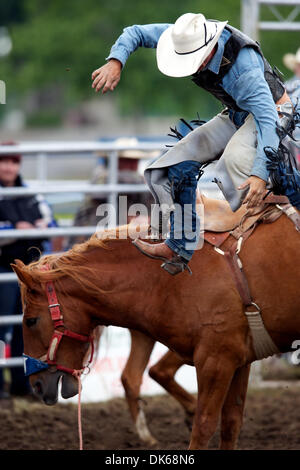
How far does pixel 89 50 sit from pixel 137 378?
63.5ft


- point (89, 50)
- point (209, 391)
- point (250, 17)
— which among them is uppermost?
point (89, 50)

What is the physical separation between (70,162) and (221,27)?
23.5 m

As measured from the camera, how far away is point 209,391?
4160mm

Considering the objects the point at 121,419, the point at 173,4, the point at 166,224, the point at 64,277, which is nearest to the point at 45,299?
the point at 64,277

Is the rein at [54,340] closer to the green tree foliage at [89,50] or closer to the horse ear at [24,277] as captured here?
the horse ear at [24,277]

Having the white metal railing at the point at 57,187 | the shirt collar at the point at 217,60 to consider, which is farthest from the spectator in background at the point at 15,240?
the shirt collar at the point at 217,60

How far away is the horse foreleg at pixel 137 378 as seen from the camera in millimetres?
5500

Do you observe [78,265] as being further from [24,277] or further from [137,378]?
[137,378]

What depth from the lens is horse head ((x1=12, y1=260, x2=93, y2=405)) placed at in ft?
14.1

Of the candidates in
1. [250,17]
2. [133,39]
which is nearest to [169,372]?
[133,39]

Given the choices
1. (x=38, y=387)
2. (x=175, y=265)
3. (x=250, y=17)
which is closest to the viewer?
(x=175, y=265)

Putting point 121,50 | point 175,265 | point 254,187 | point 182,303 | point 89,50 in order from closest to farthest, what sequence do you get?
1. point 254,187
2. point 121,50
3. point 175,265
4. point 182,303
5. point 89,50

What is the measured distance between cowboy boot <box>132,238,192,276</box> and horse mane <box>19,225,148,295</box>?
0.33 meters

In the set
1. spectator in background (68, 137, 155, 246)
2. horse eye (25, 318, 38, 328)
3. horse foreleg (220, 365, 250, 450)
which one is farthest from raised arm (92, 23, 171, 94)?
spectator in background (68, 137, 155, 246)
